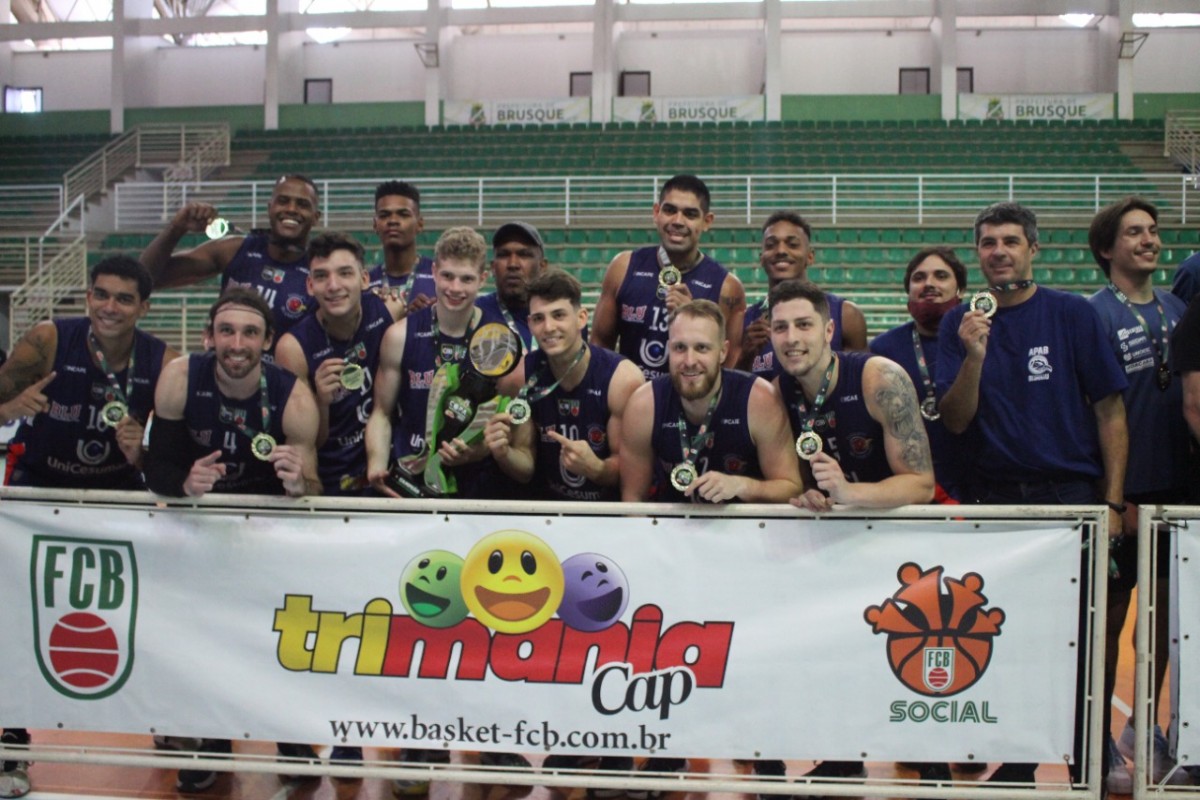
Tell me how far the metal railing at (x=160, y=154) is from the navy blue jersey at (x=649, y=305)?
17.9 metres

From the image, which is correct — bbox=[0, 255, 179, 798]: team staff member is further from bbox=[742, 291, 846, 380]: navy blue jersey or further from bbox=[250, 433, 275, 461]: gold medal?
bbox=[742, 291, 846, 380]: navy blue jersey

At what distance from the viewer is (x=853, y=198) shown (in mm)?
17516

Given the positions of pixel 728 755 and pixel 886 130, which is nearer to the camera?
pixel 728 755

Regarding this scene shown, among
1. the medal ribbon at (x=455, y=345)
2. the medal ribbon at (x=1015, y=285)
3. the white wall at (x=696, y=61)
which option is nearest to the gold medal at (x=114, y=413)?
the medal ribbon at (x=455, y=345)

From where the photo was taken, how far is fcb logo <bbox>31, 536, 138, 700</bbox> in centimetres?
359

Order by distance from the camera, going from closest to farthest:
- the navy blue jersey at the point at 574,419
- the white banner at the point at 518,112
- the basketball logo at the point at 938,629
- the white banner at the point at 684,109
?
the basketball logo at the point at 938,629 → the navy blue jersey at the point at 574,419 → the white banner at the point at 684,109 → the white banner at the point at 518,112

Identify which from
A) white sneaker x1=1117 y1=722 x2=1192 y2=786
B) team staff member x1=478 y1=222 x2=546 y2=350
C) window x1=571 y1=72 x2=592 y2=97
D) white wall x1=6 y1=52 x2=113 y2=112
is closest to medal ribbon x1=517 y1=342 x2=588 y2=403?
team staff member x1=478 y1=222 x2=546 y2=350

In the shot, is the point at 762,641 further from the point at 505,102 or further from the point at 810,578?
the point at 505,102

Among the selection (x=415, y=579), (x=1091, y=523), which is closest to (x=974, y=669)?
(x=1091, y=523)

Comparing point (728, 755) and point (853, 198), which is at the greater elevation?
point (853, 198)

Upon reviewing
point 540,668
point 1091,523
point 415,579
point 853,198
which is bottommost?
point 540,668

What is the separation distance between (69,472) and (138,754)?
1.24 m

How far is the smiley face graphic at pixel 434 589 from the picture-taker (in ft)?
11.4

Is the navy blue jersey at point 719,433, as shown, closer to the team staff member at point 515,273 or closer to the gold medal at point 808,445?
the gold medal at point 808,445
